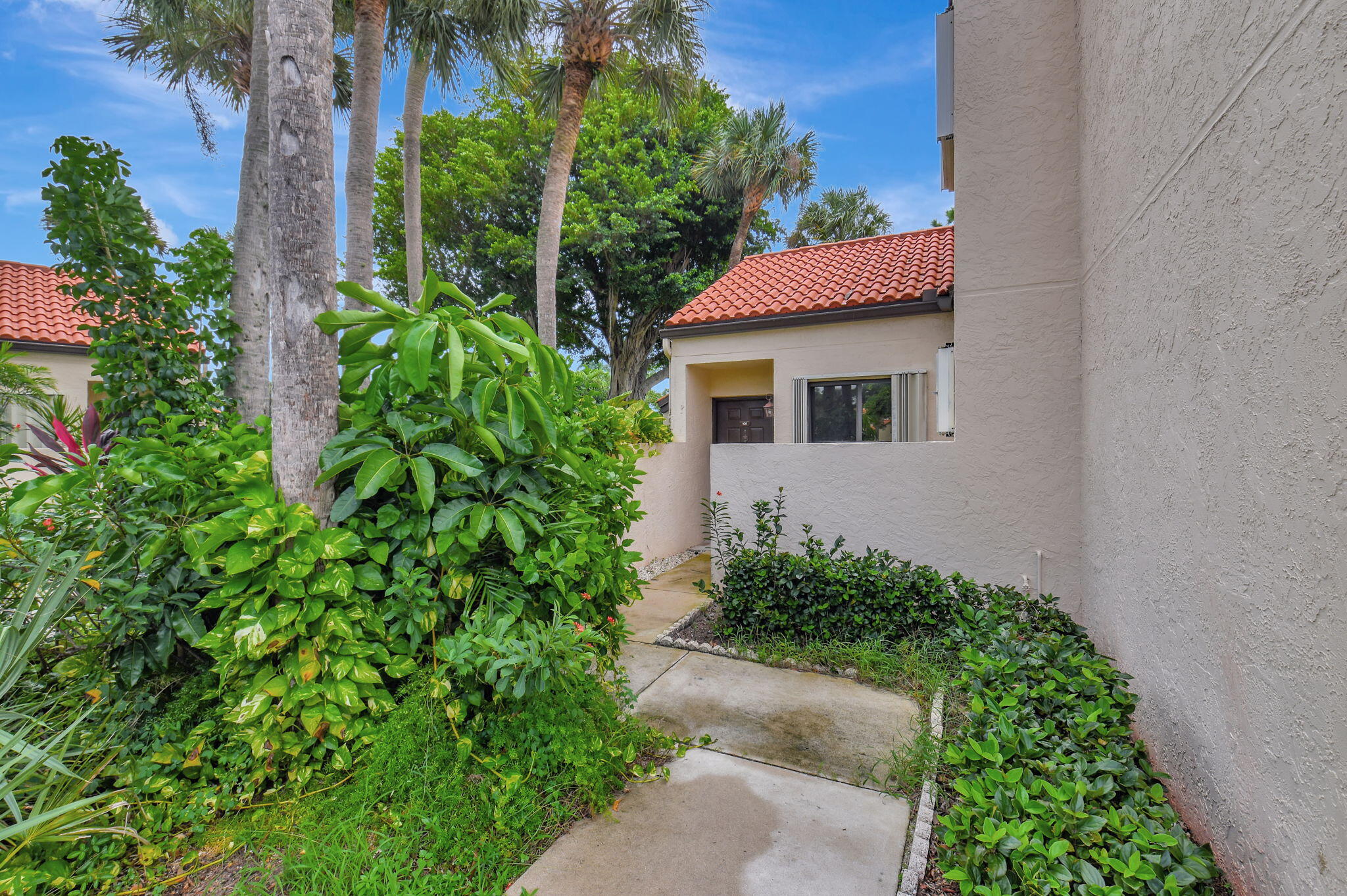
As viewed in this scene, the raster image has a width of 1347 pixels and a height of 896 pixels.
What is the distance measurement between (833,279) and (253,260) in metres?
7.62

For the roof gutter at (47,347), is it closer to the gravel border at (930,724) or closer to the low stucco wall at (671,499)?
the low stucco wall at (671,499)

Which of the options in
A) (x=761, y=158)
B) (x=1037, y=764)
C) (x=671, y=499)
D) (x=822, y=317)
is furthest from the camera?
(x=761, y=158)

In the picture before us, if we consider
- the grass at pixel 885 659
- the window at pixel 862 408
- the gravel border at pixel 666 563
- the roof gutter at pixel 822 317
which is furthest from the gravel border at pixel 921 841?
the roof gutter at pixel 822 317

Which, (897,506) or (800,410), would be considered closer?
(897,506)

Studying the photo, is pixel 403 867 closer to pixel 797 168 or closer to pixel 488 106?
pixel 797 168

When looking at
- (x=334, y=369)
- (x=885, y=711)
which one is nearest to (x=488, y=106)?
(x=334, y=369)

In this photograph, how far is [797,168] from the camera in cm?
1493

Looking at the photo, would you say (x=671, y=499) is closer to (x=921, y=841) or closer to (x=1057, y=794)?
(x=921, y=841)

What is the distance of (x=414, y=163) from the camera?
916 cm

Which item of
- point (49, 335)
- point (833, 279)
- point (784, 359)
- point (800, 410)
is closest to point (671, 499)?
point (800, 410)

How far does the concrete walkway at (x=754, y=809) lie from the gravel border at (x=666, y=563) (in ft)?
11.0

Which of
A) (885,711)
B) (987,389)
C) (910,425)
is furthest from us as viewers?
(910,425)

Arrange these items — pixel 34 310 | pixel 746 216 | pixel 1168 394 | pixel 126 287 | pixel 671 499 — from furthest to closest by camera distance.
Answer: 1. pixel 746 216
2. pixel 34 310
3. pixel 671 499
4. pixel 126 287
5. pixel 1168 394

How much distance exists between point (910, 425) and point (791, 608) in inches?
154
